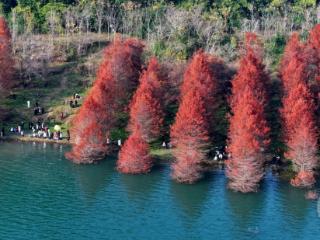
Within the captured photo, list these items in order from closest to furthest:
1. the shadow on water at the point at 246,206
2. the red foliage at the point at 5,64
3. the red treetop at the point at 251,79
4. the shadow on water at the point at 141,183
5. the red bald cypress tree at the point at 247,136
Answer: the shadow on water at the point at 246,206 → the shadow on water at the point at 141,183 → the red bald cypress tree at the point at 247,136 → the red treetop at the point at 251,79 → the red foliage at the point at 5,64

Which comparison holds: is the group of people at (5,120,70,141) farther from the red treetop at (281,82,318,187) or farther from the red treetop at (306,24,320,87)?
the red treetop at (306,24,320,87)

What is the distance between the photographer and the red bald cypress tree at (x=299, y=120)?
7469 centimetres

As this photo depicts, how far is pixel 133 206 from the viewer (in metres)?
67.4

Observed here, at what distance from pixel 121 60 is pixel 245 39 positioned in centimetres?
2593

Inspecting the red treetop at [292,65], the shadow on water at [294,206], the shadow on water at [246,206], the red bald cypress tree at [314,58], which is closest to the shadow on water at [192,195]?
the shadow on water at [246,206]

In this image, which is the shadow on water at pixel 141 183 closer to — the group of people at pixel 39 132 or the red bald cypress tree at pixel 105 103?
the red bald cypress tree at pixel 105 103

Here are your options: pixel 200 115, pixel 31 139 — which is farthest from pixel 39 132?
pixel 200 115

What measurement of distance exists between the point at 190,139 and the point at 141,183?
8.55 m

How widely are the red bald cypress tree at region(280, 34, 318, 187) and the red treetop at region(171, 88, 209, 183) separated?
36.2 feet

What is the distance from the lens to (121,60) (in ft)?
306

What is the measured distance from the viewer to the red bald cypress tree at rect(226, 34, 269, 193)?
7175cm

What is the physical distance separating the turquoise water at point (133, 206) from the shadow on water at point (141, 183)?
115 mm

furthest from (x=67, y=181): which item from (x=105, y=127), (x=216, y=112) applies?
(x=216, y=112)

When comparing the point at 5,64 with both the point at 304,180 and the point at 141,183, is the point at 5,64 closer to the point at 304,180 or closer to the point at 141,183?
the point at 141,183
